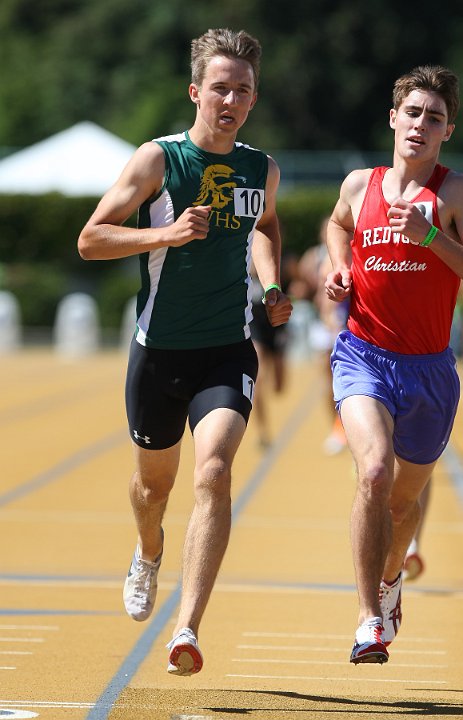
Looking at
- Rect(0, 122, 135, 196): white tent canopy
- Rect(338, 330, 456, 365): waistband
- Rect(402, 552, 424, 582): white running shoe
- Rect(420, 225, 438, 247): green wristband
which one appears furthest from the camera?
Rect(0, 122, 135, 196): white tent canopy

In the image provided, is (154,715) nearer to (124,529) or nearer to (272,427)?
(124,529)

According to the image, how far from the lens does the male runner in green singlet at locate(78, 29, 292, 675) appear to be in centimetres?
641

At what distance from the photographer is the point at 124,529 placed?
1074 cm

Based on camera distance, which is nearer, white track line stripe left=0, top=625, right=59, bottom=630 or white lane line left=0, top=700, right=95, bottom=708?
white lane line left=0, top=700, right=95, bottom=708

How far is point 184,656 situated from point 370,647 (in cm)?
67

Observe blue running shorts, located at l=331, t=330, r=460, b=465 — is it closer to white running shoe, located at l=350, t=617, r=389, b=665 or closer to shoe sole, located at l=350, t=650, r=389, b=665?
white running shoe, located at l=350, t=617, r=389, b=665

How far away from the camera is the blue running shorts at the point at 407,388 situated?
6617mm

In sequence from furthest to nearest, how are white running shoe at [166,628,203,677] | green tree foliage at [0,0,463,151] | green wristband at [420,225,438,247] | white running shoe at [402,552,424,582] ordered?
green tree foliage at [0,0,463,151], white running shoe at [402,552,424,582], green wristband at [420,225,438,247], white running shoe at [166,628,203,677]

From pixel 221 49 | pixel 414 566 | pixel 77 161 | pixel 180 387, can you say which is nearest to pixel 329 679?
pixel 180 387

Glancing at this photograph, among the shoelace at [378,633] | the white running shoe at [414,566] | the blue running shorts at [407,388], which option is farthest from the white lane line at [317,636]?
the shoelace at [378,633]

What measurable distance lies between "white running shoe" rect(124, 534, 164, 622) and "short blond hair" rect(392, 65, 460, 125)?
2199 mm

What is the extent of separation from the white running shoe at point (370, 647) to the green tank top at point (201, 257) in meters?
1.31

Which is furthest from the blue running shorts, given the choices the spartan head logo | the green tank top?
the spartan head logo

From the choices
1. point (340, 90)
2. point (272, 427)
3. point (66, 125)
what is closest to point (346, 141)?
point (340, 90)
